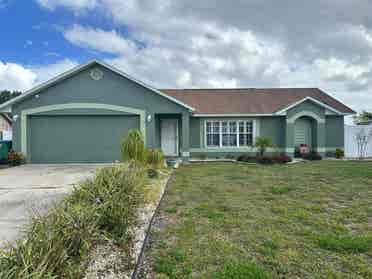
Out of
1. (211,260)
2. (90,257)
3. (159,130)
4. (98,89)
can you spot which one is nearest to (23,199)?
(90,257)

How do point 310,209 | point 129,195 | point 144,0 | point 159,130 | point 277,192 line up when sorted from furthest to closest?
point 159,130
point 144,0
point 277,192
point 310,209
point 129,195

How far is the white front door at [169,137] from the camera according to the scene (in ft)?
51.0

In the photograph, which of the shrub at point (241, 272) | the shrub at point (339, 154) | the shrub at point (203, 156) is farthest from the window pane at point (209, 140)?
the shrub at point (241, 272)

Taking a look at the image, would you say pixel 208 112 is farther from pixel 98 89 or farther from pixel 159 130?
pixel 98 89

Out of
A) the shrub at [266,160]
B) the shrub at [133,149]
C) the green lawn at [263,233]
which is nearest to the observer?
the green lawn at [263,233]

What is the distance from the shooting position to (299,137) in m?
16.0

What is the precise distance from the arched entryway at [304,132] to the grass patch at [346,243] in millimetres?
12997

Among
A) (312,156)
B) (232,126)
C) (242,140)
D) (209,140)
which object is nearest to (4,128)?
(209,140)

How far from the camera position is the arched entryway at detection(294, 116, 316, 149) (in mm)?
15812

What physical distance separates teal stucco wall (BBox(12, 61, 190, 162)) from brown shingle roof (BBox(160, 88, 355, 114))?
3311 mm

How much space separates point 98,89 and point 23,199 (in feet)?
26.7

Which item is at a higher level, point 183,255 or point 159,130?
point 159,130

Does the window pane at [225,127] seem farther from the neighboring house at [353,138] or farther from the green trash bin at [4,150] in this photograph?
the green trash bin at [4,150]

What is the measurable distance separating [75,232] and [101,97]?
11.3 metres
